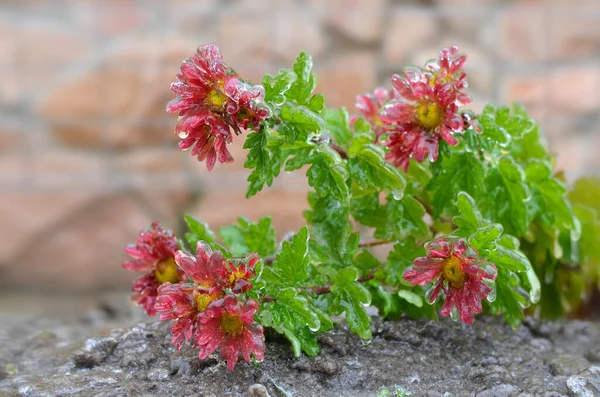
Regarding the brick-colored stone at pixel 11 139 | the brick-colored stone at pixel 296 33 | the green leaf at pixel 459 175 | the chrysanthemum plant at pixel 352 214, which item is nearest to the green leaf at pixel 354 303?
the chrysanthemum plant at pixel 352 214

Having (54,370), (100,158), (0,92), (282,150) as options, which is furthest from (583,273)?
(0,92)


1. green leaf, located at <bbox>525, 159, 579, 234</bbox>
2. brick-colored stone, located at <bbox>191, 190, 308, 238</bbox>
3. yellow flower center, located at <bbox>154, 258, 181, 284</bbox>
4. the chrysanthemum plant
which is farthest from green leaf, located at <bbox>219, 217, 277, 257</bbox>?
brick-colored stone, located at <bbox>191, 190, 308, 238</bbox>

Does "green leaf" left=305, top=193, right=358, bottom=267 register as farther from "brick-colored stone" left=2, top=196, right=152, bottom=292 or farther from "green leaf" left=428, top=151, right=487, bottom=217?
"brick-colored stone" left=2, top=196, right=152, bottom=292

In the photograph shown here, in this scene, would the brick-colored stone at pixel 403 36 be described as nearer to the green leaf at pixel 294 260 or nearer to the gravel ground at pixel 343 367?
the gravel ground at pixel 343 367

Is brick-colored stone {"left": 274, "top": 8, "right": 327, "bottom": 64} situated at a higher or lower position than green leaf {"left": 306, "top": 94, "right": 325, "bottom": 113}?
higher

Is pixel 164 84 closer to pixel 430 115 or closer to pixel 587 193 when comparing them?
pixel 587 193
